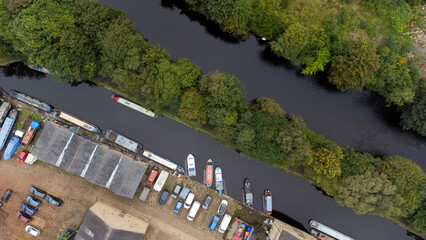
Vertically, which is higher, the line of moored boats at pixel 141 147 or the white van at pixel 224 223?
the line of moored boats at pixel 141 147

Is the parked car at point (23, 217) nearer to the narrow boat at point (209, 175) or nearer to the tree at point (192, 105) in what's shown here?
the narrow boat at point (209, 175)

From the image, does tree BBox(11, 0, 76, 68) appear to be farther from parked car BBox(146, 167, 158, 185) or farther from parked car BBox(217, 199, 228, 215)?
parked car BBox(217, 199, 228, 215)

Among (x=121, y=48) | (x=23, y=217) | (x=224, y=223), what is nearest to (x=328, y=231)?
(x=224, y=223)

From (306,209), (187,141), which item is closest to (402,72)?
(306,209)

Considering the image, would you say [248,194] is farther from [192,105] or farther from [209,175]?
[192,105]

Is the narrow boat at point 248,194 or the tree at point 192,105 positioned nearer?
the tree at point 192,105

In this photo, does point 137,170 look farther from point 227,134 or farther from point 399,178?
point 399,178

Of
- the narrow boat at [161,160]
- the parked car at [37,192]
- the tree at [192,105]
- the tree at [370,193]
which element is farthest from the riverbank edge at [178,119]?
the parked car at [37,192]
